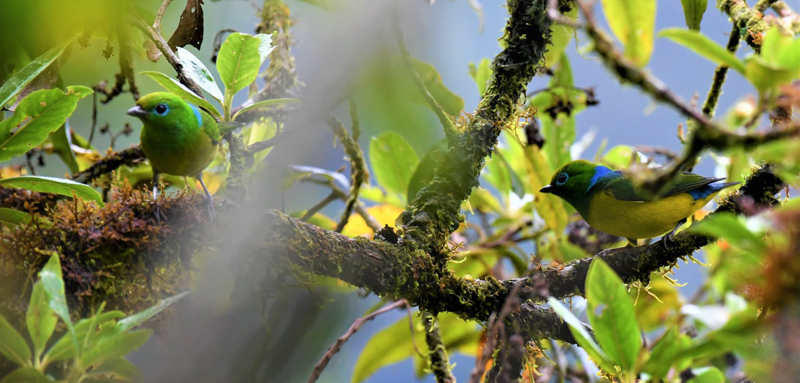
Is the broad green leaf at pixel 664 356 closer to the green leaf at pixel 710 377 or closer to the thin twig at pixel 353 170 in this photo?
the green leaf at pixel 710 377

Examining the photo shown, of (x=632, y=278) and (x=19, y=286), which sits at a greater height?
(x=632, y=278)

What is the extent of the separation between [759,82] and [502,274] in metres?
2.02

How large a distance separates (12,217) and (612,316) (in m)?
1.30

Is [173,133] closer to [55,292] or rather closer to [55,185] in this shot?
[55,185]

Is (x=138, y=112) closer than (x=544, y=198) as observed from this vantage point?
Yes

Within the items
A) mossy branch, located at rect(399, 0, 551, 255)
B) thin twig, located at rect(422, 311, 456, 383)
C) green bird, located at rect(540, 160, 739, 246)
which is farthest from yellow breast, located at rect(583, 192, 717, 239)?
thin twig, located at rect(422, 311, 456, 383)

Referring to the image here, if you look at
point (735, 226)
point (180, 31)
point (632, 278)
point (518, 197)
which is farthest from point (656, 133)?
point (735, 226)

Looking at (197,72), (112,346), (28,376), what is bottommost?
(28,376)

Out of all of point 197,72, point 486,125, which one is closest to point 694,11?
point 486,125

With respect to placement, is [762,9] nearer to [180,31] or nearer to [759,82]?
[759,82]

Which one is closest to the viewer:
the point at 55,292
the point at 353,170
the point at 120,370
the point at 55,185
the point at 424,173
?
the point at 55,292

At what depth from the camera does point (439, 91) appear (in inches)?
71.6

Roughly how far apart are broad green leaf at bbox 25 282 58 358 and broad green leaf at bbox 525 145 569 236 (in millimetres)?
1705

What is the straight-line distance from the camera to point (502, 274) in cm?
262
